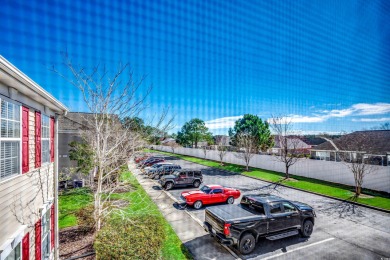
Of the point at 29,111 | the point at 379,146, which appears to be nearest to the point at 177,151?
the point at 379,146

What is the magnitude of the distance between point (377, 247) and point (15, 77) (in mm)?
4208

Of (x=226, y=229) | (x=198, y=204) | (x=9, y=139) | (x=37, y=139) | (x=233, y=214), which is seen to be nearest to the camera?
(x=9, y=139)

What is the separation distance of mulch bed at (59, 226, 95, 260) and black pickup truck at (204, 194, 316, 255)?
154 cm

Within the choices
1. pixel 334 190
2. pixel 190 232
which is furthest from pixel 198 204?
pixel 334 190

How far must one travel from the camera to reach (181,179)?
6.04 m

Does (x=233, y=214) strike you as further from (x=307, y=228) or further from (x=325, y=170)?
(x=325, y=170)

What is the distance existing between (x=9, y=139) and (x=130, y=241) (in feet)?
4.35

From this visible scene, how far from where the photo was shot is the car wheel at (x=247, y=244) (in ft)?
8.38

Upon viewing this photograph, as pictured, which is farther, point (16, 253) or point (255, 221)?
point (255, 221)

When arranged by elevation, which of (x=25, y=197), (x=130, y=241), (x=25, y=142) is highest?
(x=25, y=142)

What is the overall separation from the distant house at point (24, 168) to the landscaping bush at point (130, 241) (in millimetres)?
591

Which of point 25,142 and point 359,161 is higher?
point 25,142

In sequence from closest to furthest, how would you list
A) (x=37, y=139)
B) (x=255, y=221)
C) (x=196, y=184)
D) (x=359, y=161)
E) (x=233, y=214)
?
(x=37, y=139)
(x=255, y=221)
(x=233, y=214)
(x=359, y=161)
(x=196, y=184)

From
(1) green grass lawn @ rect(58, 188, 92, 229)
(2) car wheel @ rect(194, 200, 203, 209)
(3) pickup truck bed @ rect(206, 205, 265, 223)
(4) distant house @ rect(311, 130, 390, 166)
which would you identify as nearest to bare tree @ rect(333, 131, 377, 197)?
(4) distant house @ rect(311, 130, 390, 166)
